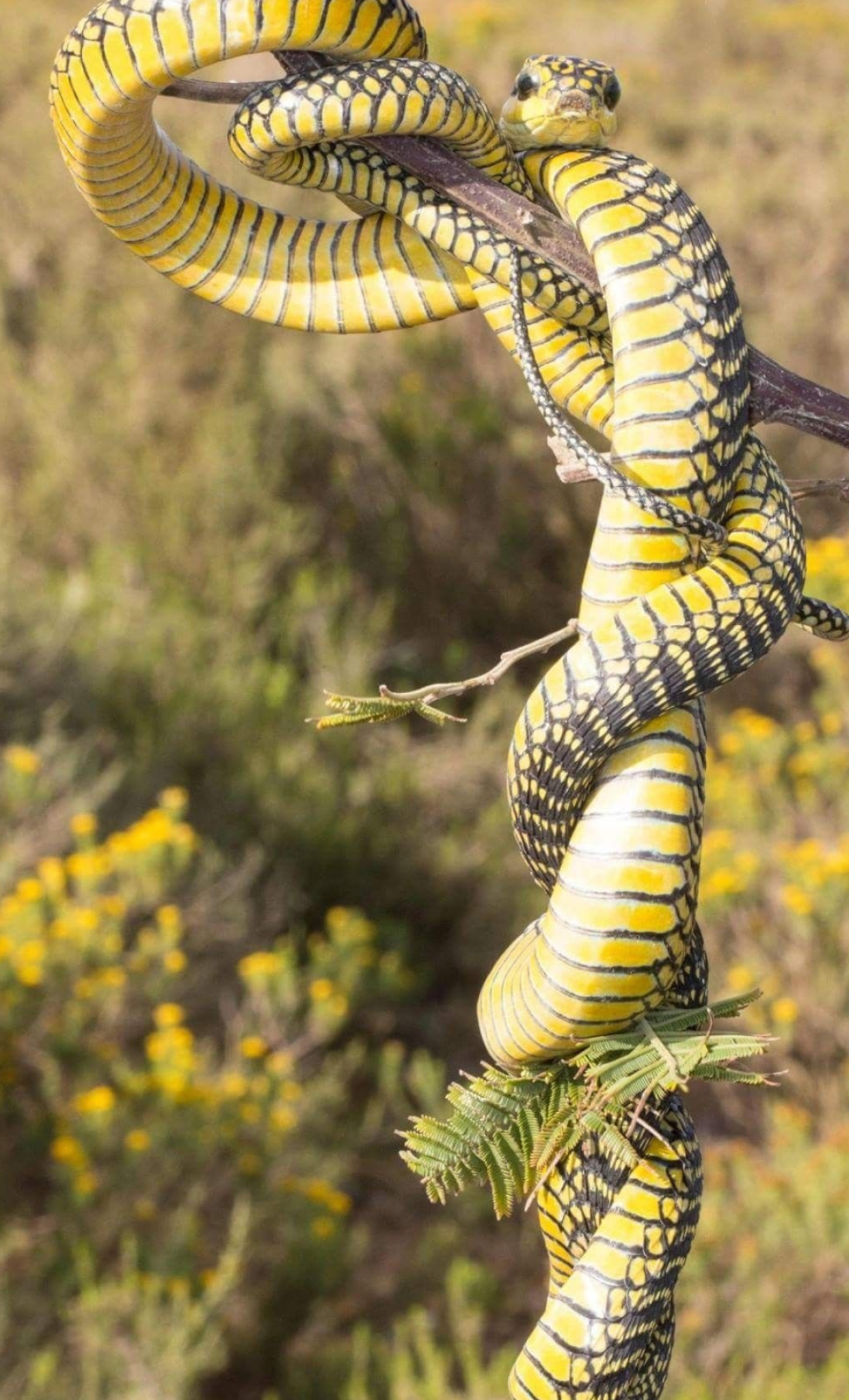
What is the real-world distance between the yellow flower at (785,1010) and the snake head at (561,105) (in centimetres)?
A: 388

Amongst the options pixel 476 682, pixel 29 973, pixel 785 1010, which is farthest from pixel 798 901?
pixel 476 682

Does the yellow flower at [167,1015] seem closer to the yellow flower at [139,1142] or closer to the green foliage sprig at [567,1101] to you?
the yellow flower at [139,1142]

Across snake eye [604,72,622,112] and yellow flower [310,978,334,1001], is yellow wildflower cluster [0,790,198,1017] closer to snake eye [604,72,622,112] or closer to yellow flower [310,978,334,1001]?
yellow flower [310,978,334,1001]

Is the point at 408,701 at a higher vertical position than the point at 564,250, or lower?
lower

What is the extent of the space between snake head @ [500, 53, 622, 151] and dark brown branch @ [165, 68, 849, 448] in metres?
0.07

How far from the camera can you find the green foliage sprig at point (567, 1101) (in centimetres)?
93

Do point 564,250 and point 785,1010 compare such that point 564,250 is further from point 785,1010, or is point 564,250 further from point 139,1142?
point 785,1010

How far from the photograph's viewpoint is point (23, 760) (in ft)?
16.1

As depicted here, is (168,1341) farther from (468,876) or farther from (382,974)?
(468,876)

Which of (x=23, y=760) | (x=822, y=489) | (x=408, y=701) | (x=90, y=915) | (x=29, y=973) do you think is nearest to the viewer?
(x=408, y=701)

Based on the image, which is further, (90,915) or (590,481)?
(90,915)

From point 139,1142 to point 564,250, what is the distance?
3.75 metres

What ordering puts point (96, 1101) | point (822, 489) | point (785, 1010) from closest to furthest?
point (822, 489), point (96, 1101), point (785, 1010)

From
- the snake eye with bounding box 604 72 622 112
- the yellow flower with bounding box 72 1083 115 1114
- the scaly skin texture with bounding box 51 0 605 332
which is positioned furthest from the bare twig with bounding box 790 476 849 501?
the yellow flower with bounding box 72 1083 115 1114
